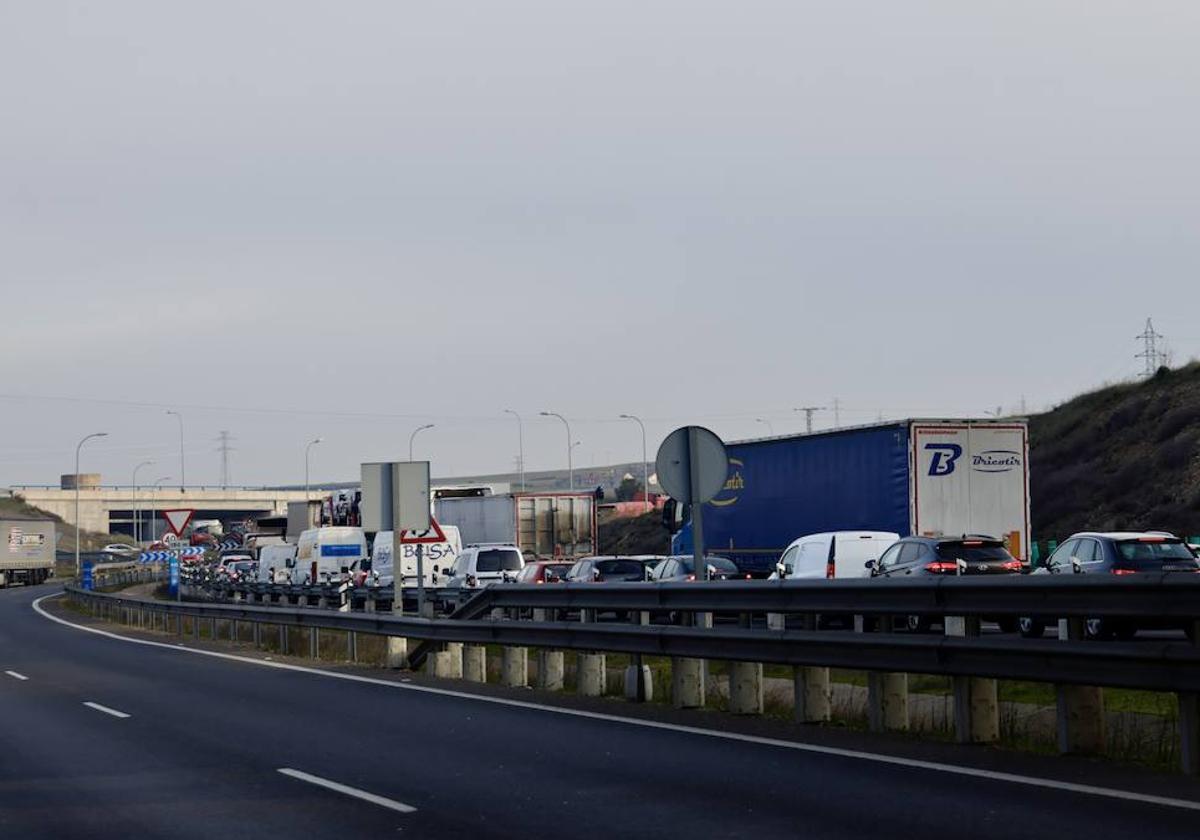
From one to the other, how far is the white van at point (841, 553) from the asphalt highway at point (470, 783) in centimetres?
1324

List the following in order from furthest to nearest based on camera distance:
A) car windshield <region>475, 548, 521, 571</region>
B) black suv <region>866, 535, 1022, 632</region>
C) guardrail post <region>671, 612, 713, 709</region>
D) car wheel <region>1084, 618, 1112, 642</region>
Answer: car windshield <region>475, 548, 521, 571</region>, black suv <region>866, 535, 1022, 632</region>, car wheel <region>1084, 618, 1112, 642</region>, guardrail post <region>671, 612, 713, 709</region>

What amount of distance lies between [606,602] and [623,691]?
1414 millimetres

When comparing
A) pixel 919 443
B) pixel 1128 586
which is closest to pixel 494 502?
pixel 919 443

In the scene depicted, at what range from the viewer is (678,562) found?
33.8 meters

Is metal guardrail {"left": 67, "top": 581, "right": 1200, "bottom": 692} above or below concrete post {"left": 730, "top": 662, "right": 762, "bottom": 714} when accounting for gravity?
above

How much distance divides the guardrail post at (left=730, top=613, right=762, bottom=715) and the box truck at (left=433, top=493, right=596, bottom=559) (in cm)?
3593

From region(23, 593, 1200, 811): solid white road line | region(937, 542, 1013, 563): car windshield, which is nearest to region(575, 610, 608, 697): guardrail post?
region(23, 593, 1200, 811): solid white road line

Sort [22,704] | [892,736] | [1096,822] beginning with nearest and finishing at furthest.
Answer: [1096,822], [892,736], [22,704]

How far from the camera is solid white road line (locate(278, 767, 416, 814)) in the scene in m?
10.5

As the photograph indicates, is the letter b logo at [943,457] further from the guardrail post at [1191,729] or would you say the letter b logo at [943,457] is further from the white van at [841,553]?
the guardrail post at [1191,729]

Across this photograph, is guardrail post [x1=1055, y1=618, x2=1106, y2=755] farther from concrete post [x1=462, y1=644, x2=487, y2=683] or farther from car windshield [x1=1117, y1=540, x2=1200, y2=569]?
car windshield [x1=1117, y1=540, x2=1200, y2=569]

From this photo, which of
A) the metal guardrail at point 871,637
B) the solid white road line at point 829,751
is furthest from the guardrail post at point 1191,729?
the solid white road line at point 829,751

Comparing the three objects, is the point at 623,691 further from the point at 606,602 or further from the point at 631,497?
the point at 631,497

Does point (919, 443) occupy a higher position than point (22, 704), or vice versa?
point (919, 443)
